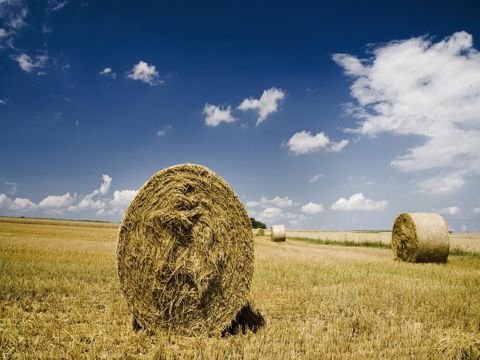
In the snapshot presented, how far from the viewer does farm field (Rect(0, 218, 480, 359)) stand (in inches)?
160

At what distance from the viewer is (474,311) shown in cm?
589

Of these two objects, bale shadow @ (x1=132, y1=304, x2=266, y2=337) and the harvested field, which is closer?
bale shadow @ (x1=132, y1=304, x2=266, y2=337)

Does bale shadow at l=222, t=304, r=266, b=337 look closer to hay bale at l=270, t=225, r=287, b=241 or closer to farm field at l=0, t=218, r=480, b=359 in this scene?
farm field at l=0, t=218, r=480, b=359

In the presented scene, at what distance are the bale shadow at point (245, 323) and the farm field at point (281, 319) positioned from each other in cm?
15

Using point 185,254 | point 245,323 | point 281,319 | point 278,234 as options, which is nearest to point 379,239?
point 278,234

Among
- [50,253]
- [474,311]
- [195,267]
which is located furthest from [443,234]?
[50,253]

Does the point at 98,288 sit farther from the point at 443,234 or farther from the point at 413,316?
the point at 443,234

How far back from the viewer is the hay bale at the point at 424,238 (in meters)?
12.9

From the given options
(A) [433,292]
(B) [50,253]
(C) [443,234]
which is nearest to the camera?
(A) [433,292]

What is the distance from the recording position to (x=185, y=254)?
16.5 feet

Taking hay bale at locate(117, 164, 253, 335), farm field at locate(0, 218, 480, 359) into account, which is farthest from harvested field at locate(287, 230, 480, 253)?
hay bale at locate(117, 164, 253, 335)

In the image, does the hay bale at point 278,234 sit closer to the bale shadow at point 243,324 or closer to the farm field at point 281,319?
the farm field at point 281,319

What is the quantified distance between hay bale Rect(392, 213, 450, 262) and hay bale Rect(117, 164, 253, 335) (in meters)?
9.93

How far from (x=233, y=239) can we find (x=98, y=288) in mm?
3237
